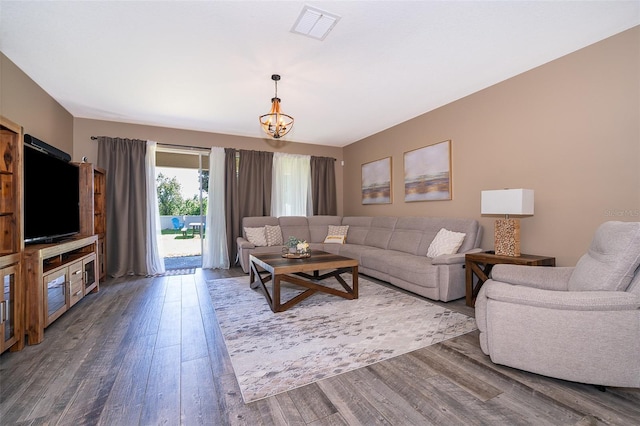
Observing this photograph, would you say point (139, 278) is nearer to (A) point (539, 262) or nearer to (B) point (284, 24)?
(B) point (284, 24)

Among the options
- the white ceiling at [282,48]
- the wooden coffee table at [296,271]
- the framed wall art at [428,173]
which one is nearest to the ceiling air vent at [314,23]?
the white ceiling at [282,48]

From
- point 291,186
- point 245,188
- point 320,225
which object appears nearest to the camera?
point 245,188

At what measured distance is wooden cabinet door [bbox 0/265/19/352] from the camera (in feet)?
6.49

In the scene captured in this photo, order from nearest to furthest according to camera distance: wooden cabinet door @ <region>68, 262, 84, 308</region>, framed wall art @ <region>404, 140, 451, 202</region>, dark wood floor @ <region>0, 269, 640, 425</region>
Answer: dark wood floor @ <region>0, 269, 640, 425</region> < wooden cabinet door @ <region>68, 262, 84, 308</region> < framed wall art @ <region>404, 140, 451, 202</region>

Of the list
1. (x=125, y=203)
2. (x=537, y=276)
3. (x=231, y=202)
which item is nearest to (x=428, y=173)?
(x=537, y=276)

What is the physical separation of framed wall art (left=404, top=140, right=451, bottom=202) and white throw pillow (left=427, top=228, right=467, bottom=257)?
0.66 metres

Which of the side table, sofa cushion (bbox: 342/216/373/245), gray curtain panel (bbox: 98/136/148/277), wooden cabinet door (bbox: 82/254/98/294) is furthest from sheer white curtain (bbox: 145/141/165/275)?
the side table

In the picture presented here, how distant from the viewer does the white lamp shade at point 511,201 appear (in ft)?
9.07

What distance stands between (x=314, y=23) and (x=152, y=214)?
4102 mm

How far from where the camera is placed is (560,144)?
287 cm

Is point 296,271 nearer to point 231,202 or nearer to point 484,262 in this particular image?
point 484,262

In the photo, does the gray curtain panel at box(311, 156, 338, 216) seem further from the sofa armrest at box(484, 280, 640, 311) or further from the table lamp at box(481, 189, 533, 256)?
the sofa armrest at box(484, 280, 640, 311)

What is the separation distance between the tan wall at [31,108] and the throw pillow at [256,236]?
2.88 metres

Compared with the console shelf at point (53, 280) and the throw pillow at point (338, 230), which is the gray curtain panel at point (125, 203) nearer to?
the console shelf at point (53, 280)
